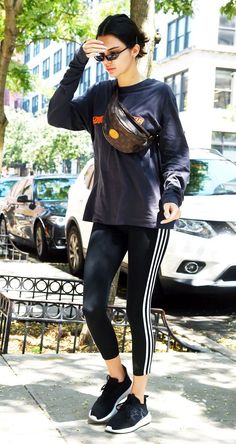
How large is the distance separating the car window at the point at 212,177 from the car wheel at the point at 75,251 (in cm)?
231

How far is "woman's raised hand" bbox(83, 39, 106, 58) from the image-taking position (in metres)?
3.29

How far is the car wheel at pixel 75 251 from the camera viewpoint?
9945 millimetres

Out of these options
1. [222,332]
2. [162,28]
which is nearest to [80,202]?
[222,332]

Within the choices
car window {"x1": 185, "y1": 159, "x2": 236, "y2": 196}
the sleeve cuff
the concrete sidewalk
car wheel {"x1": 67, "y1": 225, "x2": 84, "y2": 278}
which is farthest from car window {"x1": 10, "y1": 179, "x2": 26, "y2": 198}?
the sleeve cuff

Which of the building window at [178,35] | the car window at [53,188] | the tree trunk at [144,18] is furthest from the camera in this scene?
the building window at [178,35]

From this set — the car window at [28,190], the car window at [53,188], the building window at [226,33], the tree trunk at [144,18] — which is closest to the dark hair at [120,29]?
the tree trunk at [144,18]

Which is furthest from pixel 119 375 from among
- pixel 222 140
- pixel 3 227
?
pixel 222 140

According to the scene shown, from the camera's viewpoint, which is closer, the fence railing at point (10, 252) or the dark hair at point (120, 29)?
the dark hair at point (120, 29)

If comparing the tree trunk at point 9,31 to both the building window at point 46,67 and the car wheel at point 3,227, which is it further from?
the building window at point 46,67

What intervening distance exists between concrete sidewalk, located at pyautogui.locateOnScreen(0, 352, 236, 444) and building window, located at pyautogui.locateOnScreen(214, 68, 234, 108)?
34373mm

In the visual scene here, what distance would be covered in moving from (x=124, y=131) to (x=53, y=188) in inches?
408

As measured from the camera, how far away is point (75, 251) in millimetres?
10141

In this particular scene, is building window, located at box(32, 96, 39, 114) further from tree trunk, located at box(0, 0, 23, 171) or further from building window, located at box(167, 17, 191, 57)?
tree trunk, located at box(0, 0, 23, 171)

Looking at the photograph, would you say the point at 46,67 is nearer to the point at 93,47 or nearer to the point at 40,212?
the point at 40,212
